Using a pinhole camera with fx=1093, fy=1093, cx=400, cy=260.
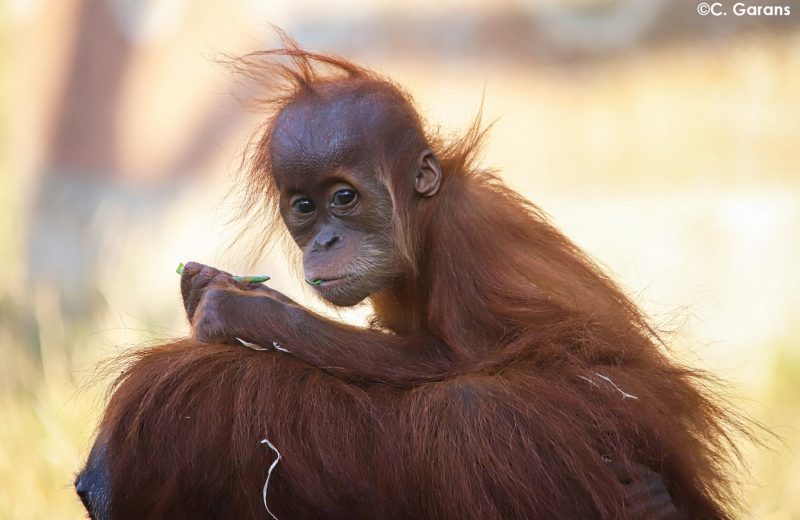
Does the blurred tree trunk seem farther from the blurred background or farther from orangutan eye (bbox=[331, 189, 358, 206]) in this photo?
orangutan eye (bbox=[331, 189, 358, 206])

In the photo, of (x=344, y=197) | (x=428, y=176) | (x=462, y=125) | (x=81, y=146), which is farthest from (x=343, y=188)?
(x=81, y=146)

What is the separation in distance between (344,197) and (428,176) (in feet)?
0.90

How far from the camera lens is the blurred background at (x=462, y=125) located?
20.1ft

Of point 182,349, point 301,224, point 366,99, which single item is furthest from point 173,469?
point 366,99

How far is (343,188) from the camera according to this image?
3416 millimetres

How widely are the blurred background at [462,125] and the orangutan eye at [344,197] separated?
2.44 metres

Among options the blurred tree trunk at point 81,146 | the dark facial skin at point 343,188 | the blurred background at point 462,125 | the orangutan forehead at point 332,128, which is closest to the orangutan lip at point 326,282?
the dark facial skin at point 343,188

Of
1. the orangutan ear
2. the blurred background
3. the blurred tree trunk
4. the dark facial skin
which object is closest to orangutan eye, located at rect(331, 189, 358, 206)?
the dark facial skin

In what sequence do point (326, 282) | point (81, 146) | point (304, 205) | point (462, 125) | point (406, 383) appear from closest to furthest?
point (406, 383) → point (326, 282) → point (304, 205) → point (462, 125) → point (81, 146)

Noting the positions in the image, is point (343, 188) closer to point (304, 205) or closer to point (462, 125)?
point (304, 205)

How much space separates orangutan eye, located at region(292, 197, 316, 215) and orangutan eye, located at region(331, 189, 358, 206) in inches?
3.0

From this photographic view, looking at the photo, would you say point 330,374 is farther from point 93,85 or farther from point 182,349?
point 93,85

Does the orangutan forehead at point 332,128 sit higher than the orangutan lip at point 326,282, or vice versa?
the orangutan forehead at point 332,128

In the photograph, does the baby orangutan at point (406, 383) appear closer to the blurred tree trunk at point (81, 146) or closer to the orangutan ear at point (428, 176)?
the orangutan ear at point (428, 176)
